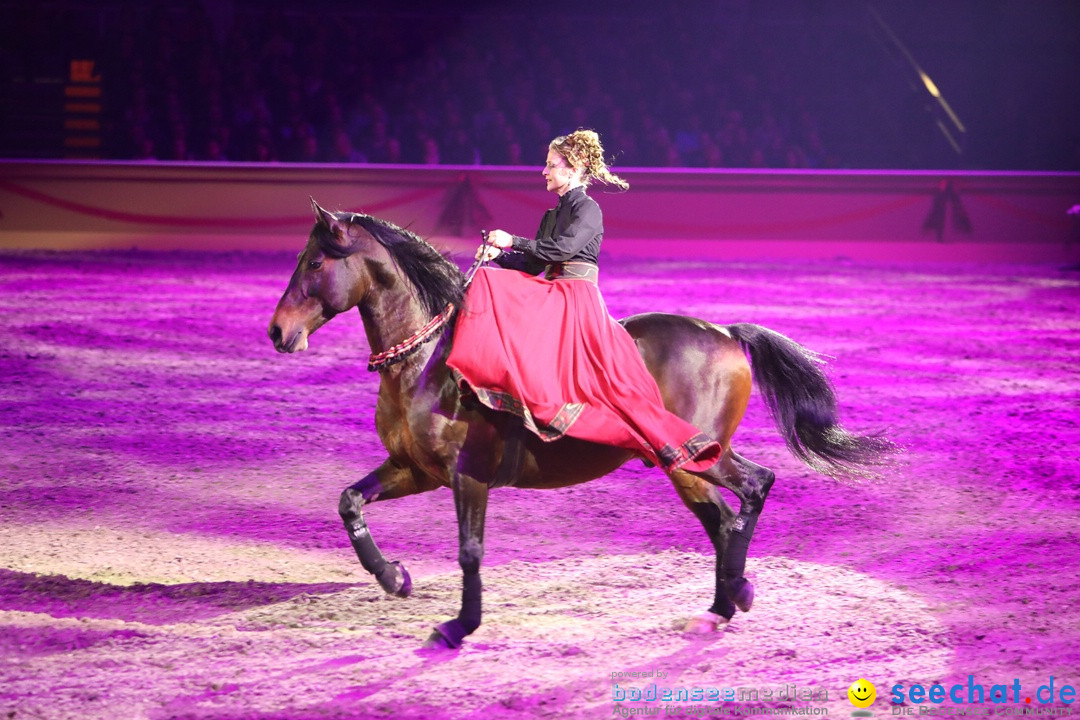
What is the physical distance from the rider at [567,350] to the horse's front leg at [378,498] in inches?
23.4

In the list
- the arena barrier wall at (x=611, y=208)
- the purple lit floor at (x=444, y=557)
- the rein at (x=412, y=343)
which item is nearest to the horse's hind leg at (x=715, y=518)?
the purple lit floor at (x=444, y=557)

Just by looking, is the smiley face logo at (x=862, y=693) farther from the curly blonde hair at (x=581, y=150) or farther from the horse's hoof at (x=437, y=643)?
the curly blonde hair at (x=581, y=150)

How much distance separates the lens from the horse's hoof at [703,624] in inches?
186

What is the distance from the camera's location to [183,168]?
1855 cm

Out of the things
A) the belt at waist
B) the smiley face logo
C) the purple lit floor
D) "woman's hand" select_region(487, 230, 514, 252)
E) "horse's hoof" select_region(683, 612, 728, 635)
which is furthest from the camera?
the belt at waist

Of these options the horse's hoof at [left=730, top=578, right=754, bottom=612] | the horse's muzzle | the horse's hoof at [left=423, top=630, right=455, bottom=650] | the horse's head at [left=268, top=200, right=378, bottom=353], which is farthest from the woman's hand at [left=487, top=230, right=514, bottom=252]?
the horse's hoof at [left=730, top=578, right=754, bottom=612]

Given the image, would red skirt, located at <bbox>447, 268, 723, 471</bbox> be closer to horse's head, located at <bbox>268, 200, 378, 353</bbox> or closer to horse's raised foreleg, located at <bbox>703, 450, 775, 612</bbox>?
horse's raised foreleg, located at <bbox>703, 450, 775, 612</bbox>

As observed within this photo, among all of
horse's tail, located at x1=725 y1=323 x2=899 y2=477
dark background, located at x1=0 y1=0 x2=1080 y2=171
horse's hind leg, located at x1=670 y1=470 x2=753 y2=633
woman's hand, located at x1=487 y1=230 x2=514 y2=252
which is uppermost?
dark background, located at x1=0 y1=0 x2=1080 y2=171

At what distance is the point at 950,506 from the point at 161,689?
4.63 meters

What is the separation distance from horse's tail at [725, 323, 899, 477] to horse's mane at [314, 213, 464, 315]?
4.71 feet

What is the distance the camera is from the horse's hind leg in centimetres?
485

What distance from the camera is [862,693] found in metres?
4.07

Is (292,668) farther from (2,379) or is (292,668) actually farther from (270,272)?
(270,272)

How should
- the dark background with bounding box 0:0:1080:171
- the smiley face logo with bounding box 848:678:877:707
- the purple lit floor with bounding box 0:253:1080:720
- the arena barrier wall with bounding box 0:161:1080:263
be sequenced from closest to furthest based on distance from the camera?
the smiley face logo with bounding box 848:678:877:707
the purple lit floor with bounding box 0:253:1080:720
the arena barrier wall with bounding box 0:161:1080:263
the dark background with bounding box 0:0:1080:171
